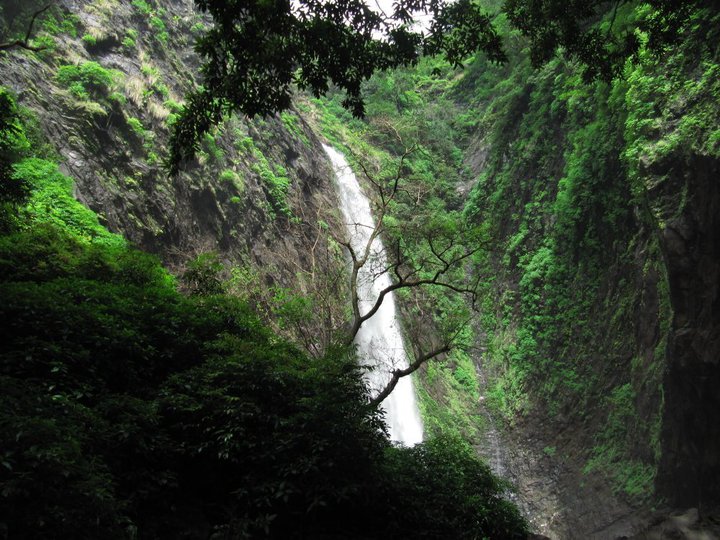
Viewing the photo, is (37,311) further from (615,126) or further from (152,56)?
(615,126)

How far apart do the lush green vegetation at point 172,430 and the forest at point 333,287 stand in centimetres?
3

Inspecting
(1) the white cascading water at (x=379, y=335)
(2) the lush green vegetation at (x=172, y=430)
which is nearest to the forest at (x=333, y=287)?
(2) the lush green vegetation at (x=172, y=430)

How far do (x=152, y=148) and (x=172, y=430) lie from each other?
10476 millimetres

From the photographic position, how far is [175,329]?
5781 millimetres

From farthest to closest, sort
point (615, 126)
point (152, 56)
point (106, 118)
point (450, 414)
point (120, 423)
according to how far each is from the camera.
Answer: point (450, 414) < point (152, 56) < point (615, 126) < point (106, 118) < point (120, 423)

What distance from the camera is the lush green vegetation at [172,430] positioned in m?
2.72

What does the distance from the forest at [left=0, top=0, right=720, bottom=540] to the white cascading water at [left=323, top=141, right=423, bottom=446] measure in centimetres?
22

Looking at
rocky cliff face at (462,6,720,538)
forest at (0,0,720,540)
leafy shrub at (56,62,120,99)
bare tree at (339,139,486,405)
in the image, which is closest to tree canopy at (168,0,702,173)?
forest at (0,0,720,540)

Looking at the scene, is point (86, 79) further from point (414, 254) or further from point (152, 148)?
point (414, 254)

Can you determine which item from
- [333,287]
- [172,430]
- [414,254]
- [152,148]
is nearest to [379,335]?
[414,254]

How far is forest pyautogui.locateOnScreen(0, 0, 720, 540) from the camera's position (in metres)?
4.35

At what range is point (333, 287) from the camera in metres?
13.1

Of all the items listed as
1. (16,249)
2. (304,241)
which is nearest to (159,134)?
(304,241)

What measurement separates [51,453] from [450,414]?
629 inches
